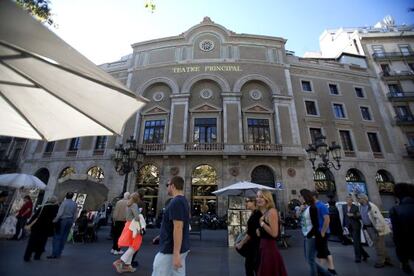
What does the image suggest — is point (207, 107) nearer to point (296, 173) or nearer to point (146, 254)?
point (296, 173)

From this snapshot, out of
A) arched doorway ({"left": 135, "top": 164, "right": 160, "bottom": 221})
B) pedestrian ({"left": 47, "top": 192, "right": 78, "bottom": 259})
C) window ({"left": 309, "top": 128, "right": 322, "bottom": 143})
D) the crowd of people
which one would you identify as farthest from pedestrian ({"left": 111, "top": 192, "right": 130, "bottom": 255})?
window ({"left": 309, "top": 128, "right": 322, "bottom": 143})

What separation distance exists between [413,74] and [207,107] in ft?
77.6

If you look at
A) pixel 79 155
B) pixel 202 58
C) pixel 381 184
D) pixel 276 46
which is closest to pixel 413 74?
pixel 381 184

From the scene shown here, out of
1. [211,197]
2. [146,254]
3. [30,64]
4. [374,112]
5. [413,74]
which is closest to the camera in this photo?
[30,64]

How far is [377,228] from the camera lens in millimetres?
5578

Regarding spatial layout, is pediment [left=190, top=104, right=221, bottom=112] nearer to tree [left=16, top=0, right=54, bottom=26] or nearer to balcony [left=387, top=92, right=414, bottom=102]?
tree [left=16, top=0, right=54, bottom=26]

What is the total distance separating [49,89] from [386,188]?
24809 mm

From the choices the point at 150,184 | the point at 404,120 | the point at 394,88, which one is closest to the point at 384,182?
the point at 404,120

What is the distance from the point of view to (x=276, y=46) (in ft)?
Answer: 75.5

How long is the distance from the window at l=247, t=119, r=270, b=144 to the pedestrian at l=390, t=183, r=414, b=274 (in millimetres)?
14286

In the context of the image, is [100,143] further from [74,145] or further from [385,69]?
[385,69]

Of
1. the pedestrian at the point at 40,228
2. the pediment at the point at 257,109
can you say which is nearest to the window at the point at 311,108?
the pediment at the point at 257,109

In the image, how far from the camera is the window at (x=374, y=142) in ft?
66.6

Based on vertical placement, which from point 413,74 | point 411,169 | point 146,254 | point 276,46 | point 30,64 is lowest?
point 146,254
